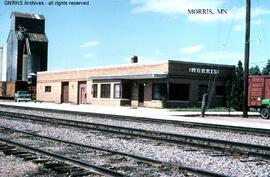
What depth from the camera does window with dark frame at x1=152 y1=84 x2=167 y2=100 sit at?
4056 centimetres

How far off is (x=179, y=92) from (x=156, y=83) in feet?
7.84

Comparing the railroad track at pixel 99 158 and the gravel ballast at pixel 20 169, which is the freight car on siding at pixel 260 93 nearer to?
the railroad track at pixel 99 158

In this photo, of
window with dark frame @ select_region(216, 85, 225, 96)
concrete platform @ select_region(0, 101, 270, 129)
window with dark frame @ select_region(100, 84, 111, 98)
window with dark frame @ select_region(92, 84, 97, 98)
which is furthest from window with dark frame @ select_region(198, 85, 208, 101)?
window with dark frame @ select_region(92, 84, 97, 98)

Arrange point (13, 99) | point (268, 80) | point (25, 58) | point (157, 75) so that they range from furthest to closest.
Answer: point (25, 58) < point (13, 99) < point (157, 75) < point (268, 80)

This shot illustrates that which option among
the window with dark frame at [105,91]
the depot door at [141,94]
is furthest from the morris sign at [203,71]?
the window with dark frame at [105,91]

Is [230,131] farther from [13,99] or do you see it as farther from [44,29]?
[44,29]

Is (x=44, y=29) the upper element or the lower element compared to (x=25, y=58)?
upper

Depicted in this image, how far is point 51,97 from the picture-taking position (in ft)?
203

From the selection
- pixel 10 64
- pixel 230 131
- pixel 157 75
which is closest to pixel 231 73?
pixel 157 75

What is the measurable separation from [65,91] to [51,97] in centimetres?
438

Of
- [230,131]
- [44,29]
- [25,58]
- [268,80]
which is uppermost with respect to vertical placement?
[44,29]

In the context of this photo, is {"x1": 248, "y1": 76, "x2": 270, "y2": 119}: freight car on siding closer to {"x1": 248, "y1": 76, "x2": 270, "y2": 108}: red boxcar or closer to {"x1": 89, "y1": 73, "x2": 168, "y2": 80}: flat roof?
{"x1": 248, "y1": 76, "x2": 270, "y2": 108}: red boxcar

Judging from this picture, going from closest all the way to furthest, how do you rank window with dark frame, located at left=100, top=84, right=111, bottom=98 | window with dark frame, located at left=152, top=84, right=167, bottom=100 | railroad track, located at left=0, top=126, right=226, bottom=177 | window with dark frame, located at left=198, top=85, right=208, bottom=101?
railroad track, located at left=0, top=126, right=226, bottom=177 → window with dark frame, located at left=152, top=84, right=167, bottom=100 → window with dark frame, located at left=198, top=85, right=208, bottom=101 → window with dark frame, located at left=100, top=84, right=111, bottom=98

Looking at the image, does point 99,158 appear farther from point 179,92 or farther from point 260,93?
point 179,92
